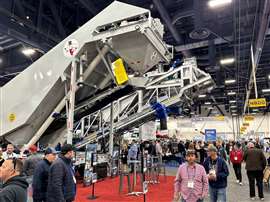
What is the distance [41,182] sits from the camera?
3.71 m

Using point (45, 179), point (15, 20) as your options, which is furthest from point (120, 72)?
point (15, 20)

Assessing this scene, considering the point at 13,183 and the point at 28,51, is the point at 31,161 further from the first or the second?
the point at 28,51

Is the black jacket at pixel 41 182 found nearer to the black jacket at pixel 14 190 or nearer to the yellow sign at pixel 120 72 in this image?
the black jacket at pixel 14 190

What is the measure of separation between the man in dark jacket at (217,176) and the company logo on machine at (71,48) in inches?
134

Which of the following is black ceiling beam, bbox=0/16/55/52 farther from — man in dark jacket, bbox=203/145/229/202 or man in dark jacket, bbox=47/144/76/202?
man in dark jacket, bbox=203/145/229/202

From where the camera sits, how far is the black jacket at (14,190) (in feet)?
6.57

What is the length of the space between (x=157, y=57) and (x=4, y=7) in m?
5.88

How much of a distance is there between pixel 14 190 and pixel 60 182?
126cm

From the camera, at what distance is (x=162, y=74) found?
33.8 ft

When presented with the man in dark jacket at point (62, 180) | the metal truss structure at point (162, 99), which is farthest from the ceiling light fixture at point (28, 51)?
the man in dark jacket at point (62, 180)

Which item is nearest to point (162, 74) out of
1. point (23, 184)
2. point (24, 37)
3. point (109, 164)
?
point (109, 164)

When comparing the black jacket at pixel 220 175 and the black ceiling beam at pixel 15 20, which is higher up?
the black ceiling beam at pixel 15 20

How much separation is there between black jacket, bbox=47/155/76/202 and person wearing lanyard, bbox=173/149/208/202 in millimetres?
1535

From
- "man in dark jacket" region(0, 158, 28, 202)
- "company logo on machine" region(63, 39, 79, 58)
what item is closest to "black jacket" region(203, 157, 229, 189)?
"man in dark jacket" region(0, 158, 28, 202)
